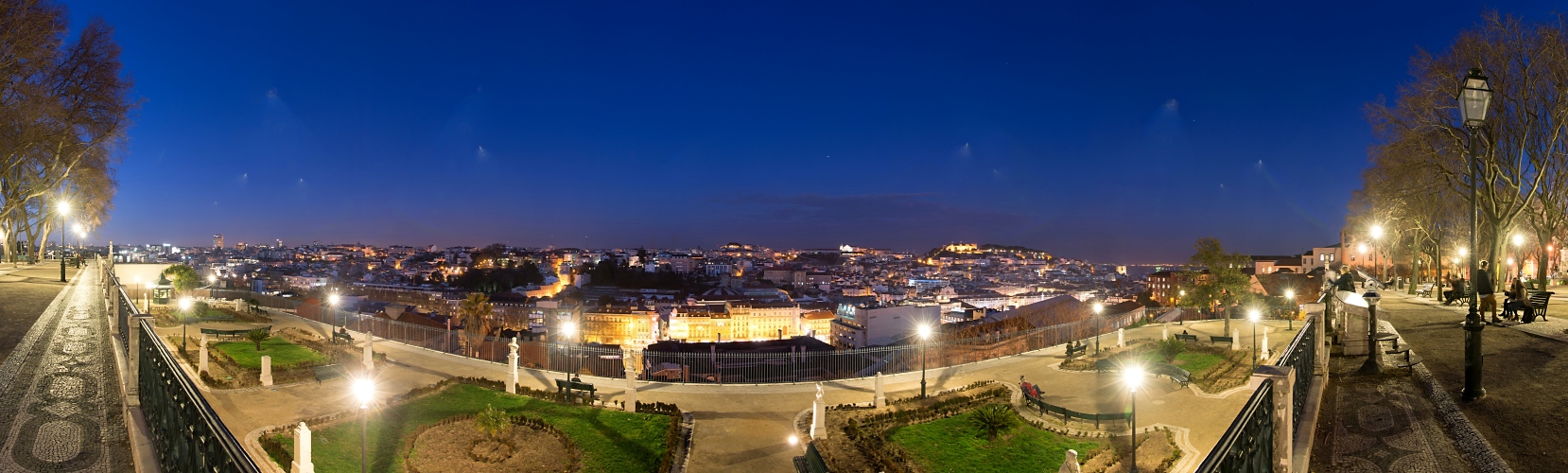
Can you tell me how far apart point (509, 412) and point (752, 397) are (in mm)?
4924

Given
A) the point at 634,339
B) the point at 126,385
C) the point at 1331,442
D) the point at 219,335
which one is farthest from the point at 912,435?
the point at 634,339

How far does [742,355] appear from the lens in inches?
731

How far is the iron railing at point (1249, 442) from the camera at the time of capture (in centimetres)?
258

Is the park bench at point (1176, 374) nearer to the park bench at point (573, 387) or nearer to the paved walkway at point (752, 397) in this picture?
the paved walkway at point (752, 397)

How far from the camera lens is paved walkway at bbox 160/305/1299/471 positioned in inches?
428

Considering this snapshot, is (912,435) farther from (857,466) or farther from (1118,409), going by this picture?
(1118,409)

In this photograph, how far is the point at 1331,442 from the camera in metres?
5.24

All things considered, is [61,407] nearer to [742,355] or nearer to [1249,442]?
[1249,442]

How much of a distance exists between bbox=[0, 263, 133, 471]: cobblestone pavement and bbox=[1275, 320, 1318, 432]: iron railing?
26.7 ft

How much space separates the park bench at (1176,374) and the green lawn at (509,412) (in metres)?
5.92

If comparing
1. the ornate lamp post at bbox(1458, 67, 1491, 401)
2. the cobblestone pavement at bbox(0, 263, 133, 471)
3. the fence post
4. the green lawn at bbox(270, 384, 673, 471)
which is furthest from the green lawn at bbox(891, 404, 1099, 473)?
the cobblestone pavement at bbox(0, 263, 133, 471)

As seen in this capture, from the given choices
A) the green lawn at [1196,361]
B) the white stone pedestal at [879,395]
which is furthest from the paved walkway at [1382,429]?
the green lawn at [1196,361]

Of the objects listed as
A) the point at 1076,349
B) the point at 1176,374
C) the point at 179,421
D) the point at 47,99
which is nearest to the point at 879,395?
the point at 1176,374

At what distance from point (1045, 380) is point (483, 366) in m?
14.5
